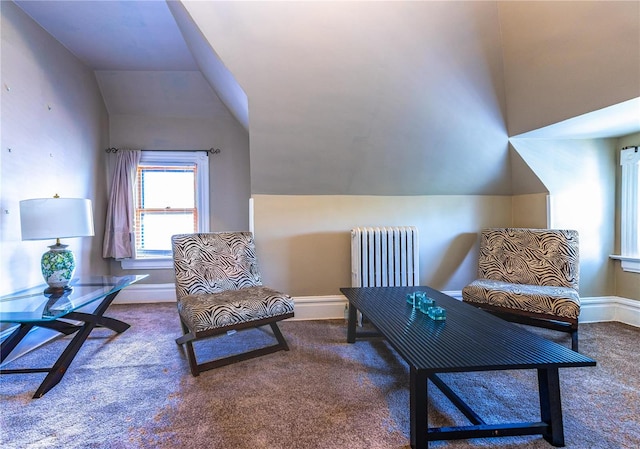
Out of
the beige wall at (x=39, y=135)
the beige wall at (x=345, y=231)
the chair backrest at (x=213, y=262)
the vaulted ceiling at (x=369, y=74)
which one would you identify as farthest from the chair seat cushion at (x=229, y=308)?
the beige wall at (x=39, y=135)

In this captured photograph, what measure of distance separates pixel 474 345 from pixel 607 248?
2.33m

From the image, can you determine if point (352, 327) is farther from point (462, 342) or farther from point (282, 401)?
point (462, 342)

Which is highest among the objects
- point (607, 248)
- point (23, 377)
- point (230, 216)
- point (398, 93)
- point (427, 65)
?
point (427, 65)

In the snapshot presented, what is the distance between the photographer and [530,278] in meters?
2.67

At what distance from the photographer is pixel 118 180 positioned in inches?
141

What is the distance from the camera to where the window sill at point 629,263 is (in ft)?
8.75

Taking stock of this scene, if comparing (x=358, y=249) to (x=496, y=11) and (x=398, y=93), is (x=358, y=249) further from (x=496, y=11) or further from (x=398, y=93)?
(x=496, y=11)

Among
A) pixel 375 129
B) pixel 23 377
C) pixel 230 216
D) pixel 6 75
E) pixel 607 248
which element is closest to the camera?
pixel 23 377

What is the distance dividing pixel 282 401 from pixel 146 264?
8.87ft

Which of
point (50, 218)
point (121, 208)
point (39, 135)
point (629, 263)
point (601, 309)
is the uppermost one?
point (39, 135)

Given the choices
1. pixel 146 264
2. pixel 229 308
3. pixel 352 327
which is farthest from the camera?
pixel 146 264

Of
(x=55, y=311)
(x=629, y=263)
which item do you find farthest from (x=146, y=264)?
(x=629, y=263)

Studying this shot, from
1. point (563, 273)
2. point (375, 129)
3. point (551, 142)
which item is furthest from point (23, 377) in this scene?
point (551, 142)

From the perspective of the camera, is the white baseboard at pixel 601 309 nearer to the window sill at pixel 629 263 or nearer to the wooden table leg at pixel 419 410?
the window sill at pixel 629 263
